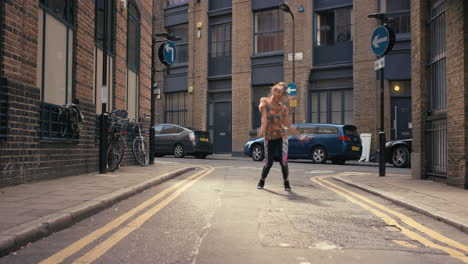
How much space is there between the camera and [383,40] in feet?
35.6

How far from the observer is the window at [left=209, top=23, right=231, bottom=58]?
25594 mm

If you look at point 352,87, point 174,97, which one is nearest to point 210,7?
point 174,97

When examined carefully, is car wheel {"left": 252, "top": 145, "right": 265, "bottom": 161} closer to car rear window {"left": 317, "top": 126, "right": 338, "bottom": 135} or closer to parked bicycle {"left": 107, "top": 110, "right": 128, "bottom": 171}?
car rear window {"left": 317, "top": 126, "right": 338, "bottom": 135}

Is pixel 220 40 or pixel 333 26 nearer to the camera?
pixel 333 26

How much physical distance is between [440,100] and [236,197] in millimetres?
5400

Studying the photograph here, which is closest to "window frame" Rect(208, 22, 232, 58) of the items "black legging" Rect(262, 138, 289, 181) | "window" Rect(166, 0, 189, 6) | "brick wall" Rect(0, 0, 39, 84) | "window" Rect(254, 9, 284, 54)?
"window" Rect(254, 9, 284, 54)

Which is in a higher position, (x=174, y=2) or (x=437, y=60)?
(x=174, y=2)

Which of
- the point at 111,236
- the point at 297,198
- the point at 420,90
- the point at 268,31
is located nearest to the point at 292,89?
the point at 268,31

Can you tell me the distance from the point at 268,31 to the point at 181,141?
7958mm

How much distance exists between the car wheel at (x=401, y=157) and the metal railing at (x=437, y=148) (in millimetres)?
6050

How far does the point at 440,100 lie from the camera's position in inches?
384

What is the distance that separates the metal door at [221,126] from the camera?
25516 mm

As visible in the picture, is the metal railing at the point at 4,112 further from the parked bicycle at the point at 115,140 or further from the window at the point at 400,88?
the window at the point at 400,88

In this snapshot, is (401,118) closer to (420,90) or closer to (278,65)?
(278,65)
